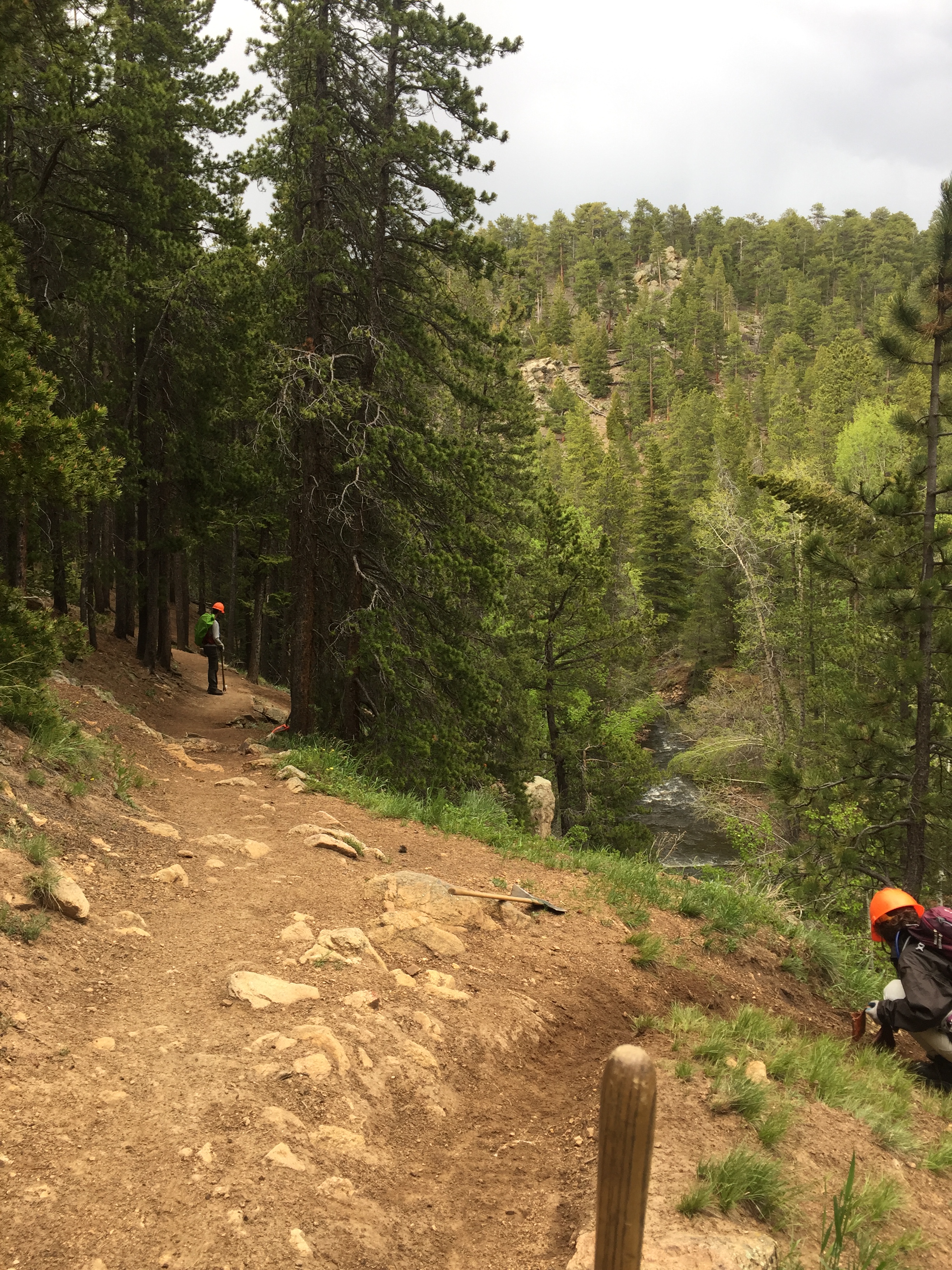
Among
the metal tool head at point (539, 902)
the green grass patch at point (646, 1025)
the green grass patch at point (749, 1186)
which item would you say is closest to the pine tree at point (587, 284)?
the metal tool head at point (539, 902)

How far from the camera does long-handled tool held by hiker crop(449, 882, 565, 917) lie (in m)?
6.76

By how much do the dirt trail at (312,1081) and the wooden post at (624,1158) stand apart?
5.33 feet

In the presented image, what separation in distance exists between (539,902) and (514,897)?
11.4 inches

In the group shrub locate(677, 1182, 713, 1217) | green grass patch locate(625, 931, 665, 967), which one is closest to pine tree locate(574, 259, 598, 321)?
green grass patch locate(625, 931, 665, 967)

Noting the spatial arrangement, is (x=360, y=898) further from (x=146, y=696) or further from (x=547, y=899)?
(x=146, y=696)

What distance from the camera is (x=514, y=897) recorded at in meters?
6.92

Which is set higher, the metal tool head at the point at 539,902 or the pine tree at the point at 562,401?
the pine tree at the point at 562,401

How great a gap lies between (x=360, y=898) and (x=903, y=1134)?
390 cm

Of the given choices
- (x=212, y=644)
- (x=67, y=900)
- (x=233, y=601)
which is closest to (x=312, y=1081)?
(x=67, y=900)

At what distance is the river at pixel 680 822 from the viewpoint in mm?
24422

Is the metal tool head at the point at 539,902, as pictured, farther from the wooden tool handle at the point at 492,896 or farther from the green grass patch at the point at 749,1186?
the green grass patch at the point at 749,1186

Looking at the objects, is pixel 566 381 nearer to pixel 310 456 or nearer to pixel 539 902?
pixel 310 456

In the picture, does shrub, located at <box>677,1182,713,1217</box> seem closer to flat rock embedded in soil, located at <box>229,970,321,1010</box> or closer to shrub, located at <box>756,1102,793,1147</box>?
shrub, located at <box>756,1102,793,1147</box>

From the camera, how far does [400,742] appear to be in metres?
11.4
